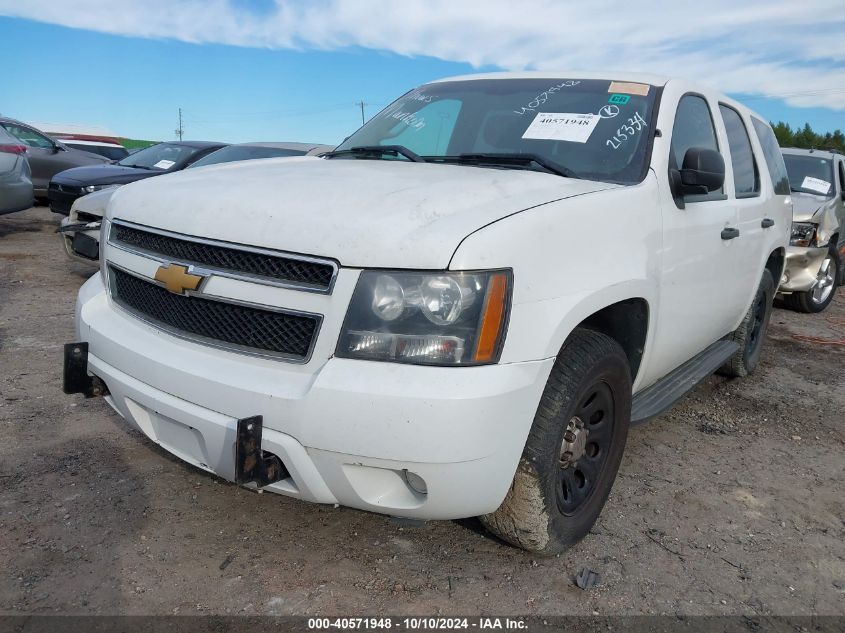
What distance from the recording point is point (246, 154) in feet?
25.1

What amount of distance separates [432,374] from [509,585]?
93 centimetres

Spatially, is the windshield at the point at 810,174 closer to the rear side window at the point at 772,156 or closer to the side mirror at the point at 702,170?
the rear side window at the point at 772,156

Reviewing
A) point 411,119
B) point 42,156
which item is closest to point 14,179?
point 42,156

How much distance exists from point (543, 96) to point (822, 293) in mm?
6210

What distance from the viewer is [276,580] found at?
235cm

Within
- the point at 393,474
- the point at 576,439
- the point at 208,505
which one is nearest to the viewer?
the point at 393,474

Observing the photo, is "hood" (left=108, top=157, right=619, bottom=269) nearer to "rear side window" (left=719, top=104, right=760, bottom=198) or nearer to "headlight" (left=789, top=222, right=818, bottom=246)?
"rear side window" (left=719, top=104, right=760, bottom=198)

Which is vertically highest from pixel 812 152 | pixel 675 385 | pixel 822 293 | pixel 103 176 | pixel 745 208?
pixel 812 152

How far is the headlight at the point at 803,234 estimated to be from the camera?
7.45 metres

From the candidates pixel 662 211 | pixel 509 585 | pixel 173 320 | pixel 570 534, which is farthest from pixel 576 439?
pixel 173 320

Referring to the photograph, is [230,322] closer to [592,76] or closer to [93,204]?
[592,76]

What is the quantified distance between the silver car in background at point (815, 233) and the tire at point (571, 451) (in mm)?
5784

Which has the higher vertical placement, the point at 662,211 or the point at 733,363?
the point at 662,211

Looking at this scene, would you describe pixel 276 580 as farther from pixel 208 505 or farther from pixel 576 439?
pixel 576 439
